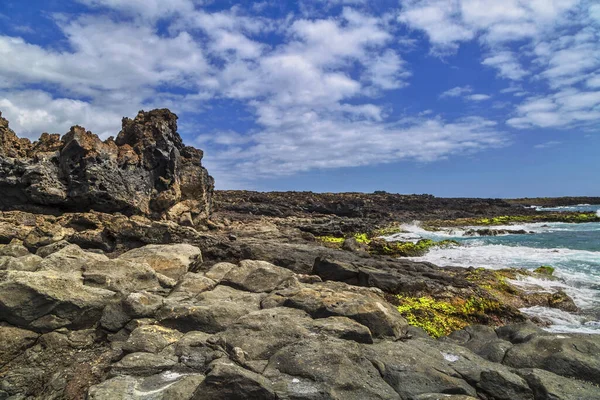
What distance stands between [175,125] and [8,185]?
11.3m

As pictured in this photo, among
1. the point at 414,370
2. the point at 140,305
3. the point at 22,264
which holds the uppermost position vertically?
the point at 22,264

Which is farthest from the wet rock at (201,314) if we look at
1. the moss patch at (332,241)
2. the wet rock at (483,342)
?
the moss patch at (332,241)

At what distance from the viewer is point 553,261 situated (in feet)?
76.7

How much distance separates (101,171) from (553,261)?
89.4ft

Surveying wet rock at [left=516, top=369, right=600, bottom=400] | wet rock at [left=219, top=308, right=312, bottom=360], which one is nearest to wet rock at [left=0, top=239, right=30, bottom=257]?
wet rock at [left=219, top=308, right=312, bottom=360]

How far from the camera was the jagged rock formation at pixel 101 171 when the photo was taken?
65.7ft

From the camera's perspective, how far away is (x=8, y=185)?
64.6 feet

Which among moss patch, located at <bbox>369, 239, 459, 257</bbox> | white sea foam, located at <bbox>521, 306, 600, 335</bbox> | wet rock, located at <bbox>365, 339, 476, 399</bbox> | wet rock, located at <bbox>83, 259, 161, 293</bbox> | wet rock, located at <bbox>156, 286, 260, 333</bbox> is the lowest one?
white sea foam, located at <bbox>521, 306, 600, 335</bbox>

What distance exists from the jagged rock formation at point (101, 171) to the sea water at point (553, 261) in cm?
1700

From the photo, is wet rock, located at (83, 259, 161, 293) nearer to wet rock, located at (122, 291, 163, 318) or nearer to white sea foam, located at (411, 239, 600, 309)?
wet rock, located at (122, 291, 163, 318)

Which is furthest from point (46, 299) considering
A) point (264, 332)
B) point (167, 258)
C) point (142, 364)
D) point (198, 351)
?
point (264, 332)

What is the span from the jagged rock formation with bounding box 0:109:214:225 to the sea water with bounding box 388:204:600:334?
17.0 m

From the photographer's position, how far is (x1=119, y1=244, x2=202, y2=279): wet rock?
1145cm

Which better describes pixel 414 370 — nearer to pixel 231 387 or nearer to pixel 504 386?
pixel 504 386
